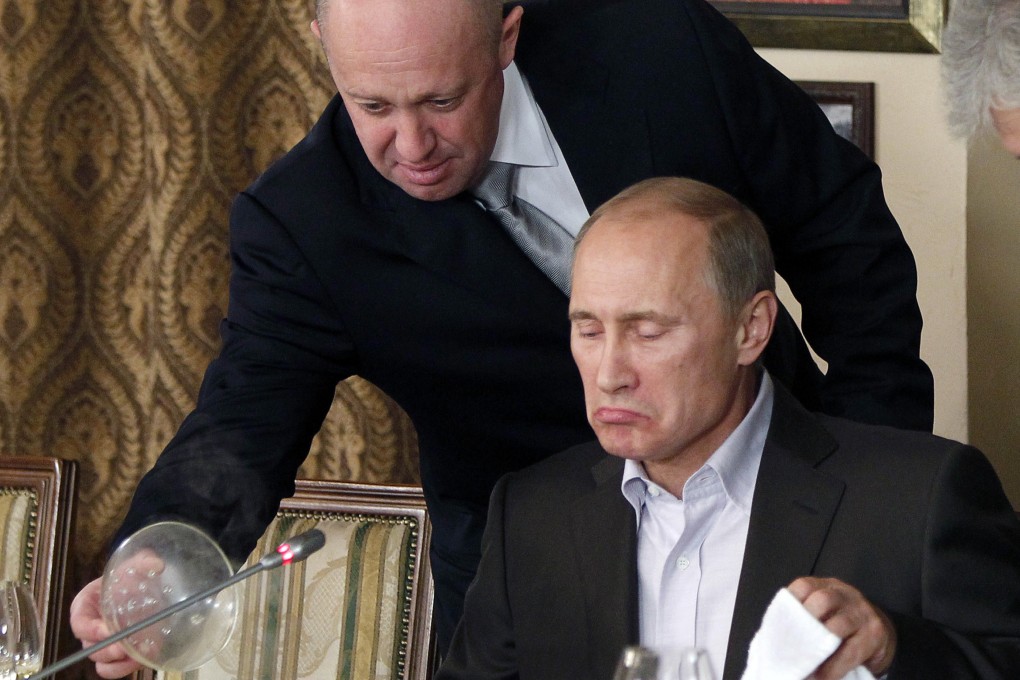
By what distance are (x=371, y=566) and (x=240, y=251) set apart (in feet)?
1.82

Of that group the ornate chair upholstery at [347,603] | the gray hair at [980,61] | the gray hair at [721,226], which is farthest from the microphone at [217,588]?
the gray hair at [980,61]

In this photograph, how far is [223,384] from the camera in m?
2.04

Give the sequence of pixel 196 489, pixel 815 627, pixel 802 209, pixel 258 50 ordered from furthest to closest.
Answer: pixel 258 50
pixel 802 209
pixel 196 489
pixel 815 627

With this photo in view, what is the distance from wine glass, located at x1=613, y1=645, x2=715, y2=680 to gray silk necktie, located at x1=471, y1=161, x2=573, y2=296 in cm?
99

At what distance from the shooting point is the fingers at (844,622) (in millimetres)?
1260

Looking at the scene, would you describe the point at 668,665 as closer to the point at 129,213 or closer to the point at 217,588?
the point at 217,588

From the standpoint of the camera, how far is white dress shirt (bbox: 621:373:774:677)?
1.71 meters

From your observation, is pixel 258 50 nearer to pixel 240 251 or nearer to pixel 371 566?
pixel 240 251

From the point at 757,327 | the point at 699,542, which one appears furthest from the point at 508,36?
the point at 699,542

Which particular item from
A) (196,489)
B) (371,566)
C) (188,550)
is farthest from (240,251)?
(188,550)

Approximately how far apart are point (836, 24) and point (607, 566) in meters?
1.57

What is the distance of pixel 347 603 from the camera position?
2.22 metres

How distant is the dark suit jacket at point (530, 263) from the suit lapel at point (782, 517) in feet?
0.88

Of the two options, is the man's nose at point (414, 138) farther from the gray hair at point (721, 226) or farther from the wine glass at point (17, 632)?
the wine glass at point (17, 632)
